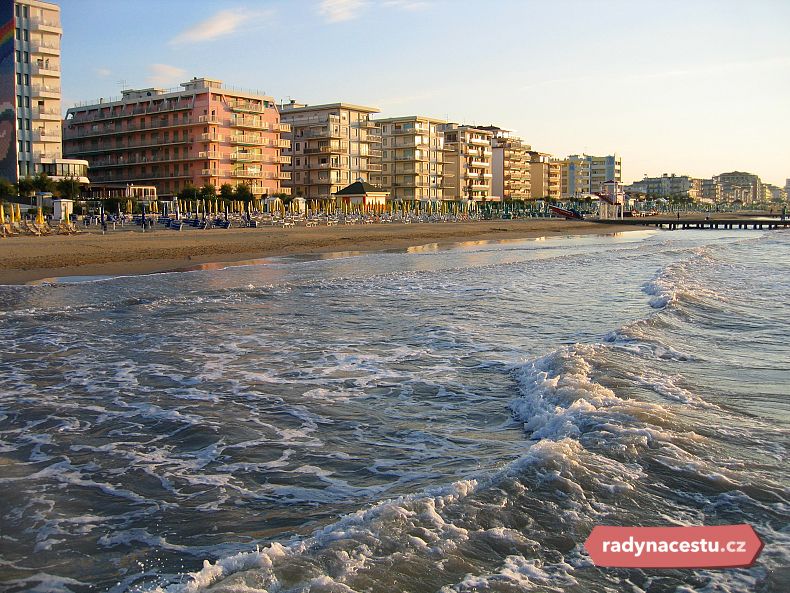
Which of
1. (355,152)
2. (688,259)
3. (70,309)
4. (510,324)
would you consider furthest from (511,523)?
(355,152)

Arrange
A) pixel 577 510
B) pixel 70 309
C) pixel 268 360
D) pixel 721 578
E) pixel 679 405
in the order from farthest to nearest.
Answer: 1. pixel 70 309
2. pixel 268 360
3. pixel 679 405
4. pixel 577 510
5. pixel 721 578

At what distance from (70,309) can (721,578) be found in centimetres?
1254

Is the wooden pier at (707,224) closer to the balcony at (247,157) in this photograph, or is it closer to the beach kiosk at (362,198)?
the beach kiosk at (362,198)

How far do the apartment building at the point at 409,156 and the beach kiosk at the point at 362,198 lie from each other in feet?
69.6

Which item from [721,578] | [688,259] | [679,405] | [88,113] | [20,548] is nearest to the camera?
[721,578]

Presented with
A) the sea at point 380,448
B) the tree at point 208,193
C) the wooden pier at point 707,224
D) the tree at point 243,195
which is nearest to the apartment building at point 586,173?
the wooden pier at point 707,224

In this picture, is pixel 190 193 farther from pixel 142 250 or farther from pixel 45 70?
pixel 142 250

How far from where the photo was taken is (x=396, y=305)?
14.5m

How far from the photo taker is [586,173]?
6713 inches

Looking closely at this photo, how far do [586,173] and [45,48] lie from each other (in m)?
131

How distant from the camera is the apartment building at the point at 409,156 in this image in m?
99.9

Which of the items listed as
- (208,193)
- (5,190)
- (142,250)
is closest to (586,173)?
(208,193)

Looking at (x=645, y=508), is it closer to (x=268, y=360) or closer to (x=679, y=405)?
(x=679, y=405)

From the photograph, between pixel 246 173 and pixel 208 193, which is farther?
pixel 246 173
